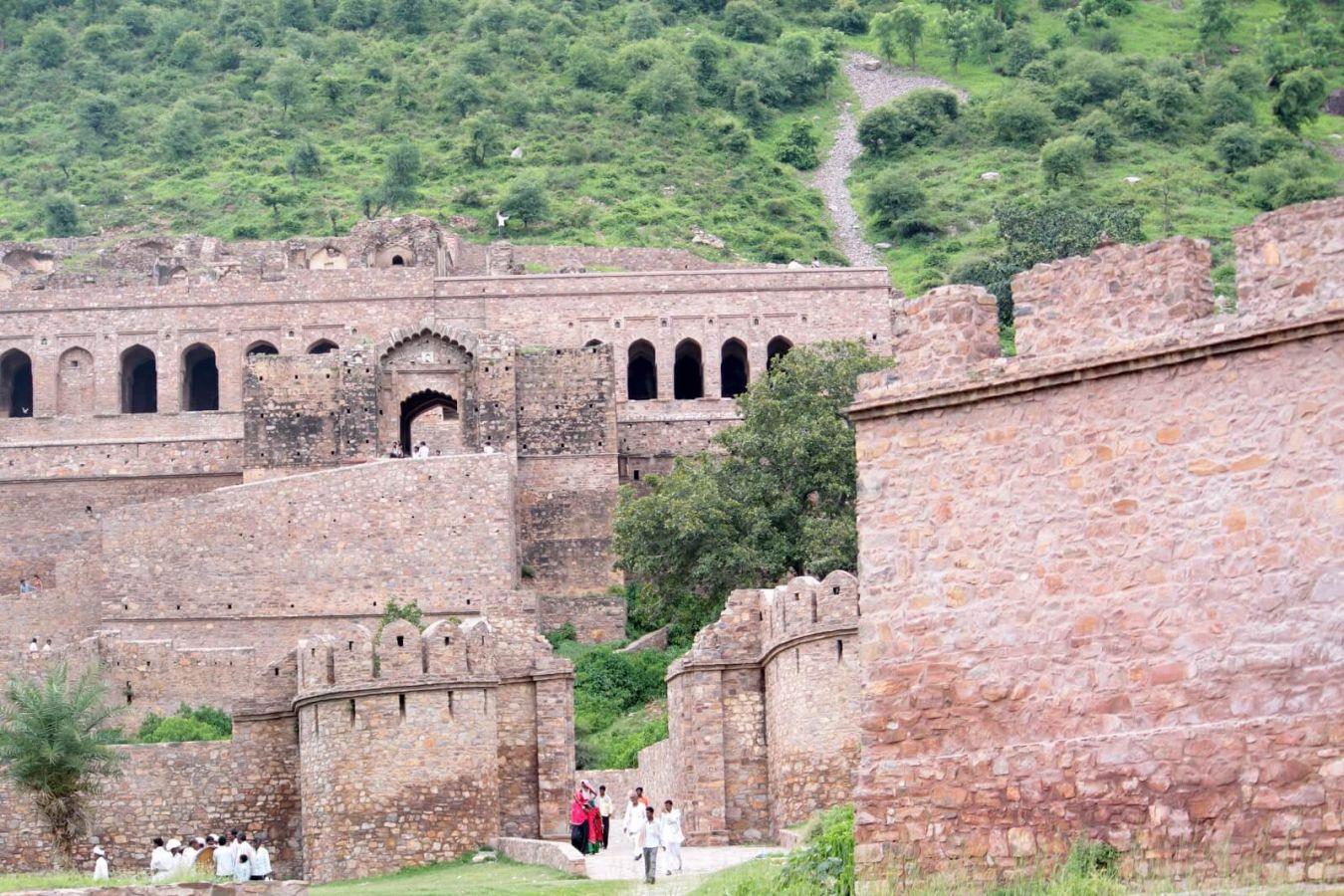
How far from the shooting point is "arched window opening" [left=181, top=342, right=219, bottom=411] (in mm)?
61312

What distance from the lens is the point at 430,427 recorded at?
52625 mm

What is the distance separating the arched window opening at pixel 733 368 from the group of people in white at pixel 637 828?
34268 millimetres

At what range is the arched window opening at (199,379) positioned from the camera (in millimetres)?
61312

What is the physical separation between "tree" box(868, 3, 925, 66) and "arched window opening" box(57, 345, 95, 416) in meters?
55.9

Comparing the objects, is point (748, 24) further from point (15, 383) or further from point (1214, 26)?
point (15, 383)

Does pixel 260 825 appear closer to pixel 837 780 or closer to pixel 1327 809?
pixel 837 780

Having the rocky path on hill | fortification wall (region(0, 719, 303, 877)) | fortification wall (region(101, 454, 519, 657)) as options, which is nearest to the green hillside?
the rocky path on hill

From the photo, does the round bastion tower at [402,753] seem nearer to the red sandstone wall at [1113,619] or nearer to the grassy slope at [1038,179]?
the red sandstone wall at [1113,619]

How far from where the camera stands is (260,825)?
29.0m

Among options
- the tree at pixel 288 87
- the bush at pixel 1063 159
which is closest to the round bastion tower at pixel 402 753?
the bush at pixel 1063 159

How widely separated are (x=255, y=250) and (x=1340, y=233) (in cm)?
6159

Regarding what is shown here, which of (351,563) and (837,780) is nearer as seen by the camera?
(837,780)

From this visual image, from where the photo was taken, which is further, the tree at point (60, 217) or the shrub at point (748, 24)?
the shrub at point (748, 24)

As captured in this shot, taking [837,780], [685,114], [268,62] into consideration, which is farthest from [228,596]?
[268,62]
